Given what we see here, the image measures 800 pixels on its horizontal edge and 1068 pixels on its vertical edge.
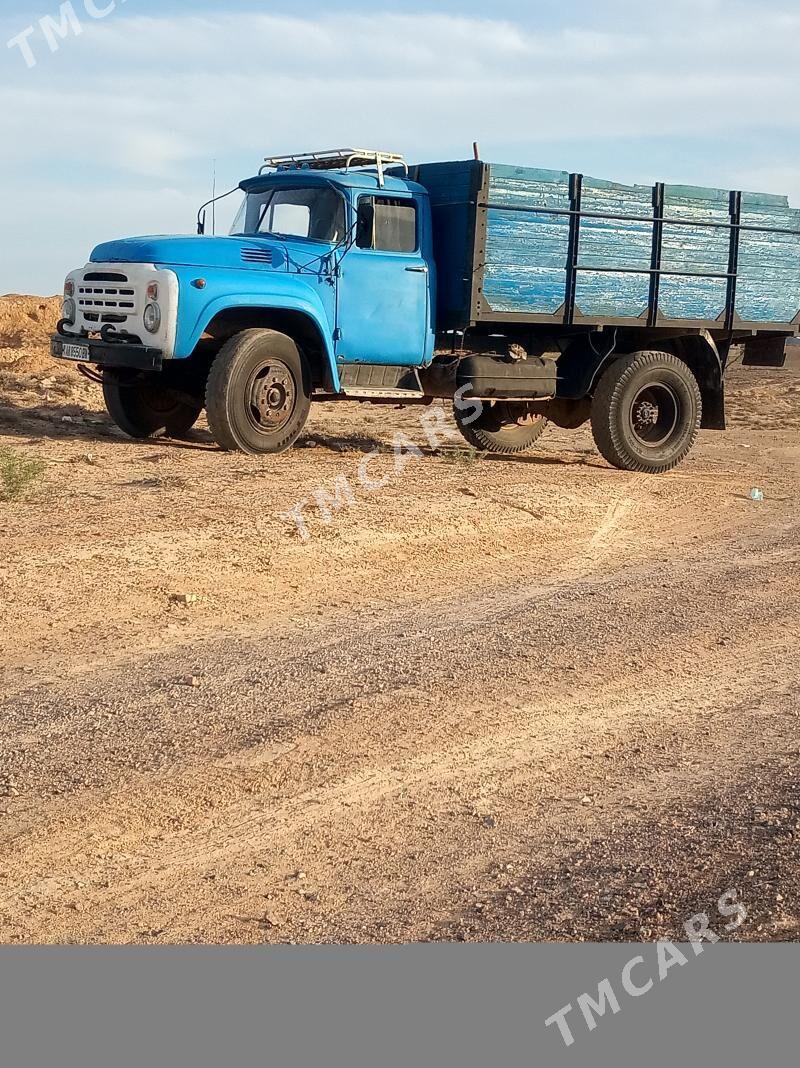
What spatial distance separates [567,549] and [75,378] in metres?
10.6

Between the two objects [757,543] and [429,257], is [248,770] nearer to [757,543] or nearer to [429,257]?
[757,543]

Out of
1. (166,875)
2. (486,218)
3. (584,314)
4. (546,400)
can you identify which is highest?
(486,218)

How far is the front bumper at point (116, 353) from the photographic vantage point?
10.5 meters

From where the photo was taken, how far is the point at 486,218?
11.6 meters

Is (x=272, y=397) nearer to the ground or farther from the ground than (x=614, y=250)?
nearer to the ground

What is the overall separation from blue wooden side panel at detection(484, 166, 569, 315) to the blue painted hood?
202 centimetres

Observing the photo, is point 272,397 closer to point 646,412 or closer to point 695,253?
point 646,412

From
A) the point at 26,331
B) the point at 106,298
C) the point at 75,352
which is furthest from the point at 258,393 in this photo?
the point at 26,331

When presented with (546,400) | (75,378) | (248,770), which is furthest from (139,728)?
(75,378)

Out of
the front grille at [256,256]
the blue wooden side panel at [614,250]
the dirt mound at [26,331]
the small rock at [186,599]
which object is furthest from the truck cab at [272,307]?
the dirt mound at [26,331]

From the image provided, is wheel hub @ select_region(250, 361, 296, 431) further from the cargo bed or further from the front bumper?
the cargo bed

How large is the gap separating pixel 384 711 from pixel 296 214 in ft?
23.1

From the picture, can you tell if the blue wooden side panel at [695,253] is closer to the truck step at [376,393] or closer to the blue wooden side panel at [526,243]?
the blue wooden side panel at [526,243]

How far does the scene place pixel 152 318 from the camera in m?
10.5
